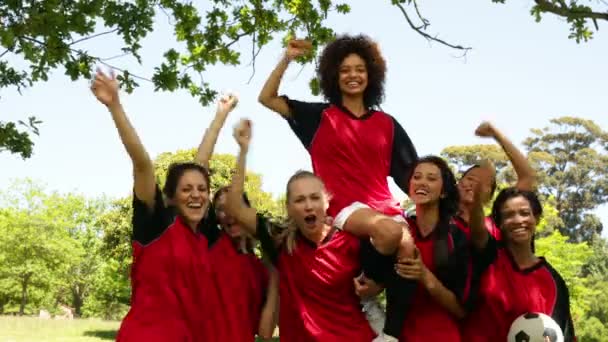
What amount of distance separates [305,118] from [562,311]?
234 cm

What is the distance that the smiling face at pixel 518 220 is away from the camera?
5484 millimetres

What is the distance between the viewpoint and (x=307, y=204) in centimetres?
491

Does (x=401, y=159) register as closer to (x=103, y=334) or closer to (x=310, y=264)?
(x=310, y=264)

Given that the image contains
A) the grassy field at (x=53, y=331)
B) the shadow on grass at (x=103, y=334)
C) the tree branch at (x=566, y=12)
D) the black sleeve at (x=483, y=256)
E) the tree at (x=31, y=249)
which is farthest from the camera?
the tree at (x=31, y=249)

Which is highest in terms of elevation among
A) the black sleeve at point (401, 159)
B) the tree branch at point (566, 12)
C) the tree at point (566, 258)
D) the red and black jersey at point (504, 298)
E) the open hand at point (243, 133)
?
the tree branch at point (566, 12)

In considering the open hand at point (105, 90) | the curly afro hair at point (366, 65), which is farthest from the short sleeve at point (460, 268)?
the open hand at point (105, 90)

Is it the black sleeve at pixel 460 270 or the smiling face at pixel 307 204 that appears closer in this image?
the smiling face at pixel 307 204

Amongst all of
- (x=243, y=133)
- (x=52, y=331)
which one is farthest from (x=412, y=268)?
(x=52, y=331)

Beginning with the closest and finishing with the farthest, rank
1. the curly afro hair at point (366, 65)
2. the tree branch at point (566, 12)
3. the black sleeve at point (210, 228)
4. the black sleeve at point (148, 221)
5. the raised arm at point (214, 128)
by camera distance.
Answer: the black sleeve at point (148, 221)
the black sleeve at point (210, 228)
the raised arm at point (214, 128)
the curly afro hair at point (366, 65)
the tree branch at point (566, 12)

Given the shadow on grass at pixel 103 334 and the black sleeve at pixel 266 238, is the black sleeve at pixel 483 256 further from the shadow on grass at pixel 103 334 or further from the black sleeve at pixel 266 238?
the shadow on grass at pixel 103 334

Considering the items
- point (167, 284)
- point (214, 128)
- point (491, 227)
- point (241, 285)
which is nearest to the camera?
point (167, 284)

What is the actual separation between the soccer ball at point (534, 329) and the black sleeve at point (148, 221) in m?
2.46

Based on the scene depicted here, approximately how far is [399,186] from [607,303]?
142ft

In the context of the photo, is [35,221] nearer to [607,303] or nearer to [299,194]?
[607,303]
